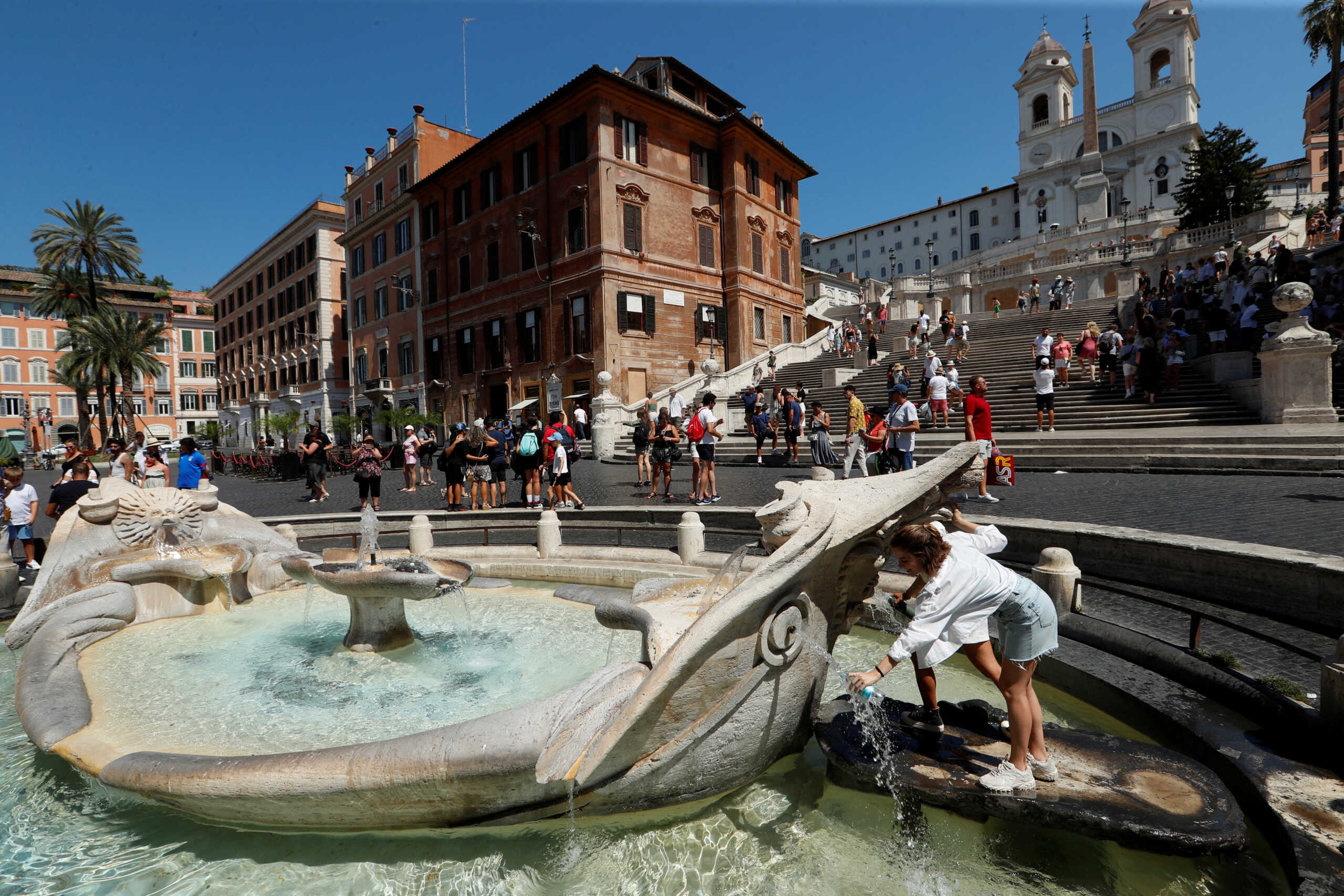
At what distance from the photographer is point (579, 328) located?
91.7 ft

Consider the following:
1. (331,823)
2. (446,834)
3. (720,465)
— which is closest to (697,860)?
Answer: (446,834)

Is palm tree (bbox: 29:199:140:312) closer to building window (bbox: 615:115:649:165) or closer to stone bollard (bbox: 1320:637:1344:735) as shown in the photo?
building window (bbox: 615:115:649:165)

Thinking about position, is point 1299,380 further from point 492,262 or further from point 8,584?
point 492,262

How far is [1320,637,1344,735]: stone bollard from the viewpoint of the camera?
2641mm

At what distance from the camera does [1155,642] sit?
3656mm

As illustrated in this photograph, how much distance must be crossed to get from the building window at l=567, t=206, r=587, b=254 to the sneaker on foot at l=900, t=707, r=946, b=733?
87.4ft

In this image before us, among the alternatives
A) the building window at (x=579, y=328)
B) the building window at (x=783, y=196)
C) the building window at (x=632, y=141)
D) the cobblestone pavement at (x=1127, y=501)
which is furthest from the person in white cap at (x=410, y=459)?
the building window at (x=783, y=196)

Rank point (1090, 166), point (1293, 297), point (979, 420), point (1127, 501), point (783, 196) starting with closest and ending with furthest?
point (1127, 501)
point (979, 420)
point (1293, 297)
point (783, 196)
point (1090, 166)

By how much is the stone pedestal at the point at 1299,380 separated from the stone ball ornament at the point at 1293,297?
81 centimetres

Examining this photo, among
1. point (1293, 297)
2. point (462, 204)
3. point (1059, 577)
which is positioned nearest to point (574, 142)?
point (462, 204)

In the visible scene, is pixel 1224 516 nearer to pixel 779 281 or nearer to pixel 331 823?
pixel 331 823

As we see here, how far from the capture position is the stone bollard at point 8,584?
243 inches

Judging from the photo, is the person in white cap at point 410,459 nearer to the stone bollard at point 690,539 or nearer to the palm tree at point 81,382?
the stone bollard at point 690,539

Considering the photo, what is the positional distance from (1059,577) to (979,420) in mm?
4707
